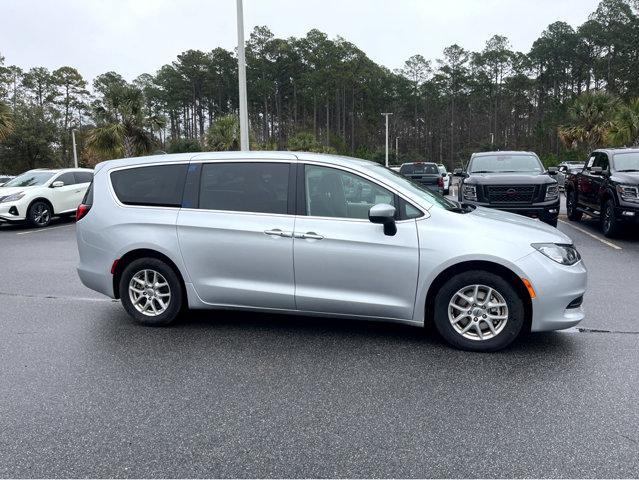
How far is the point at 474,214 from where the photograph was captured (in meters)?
5.25

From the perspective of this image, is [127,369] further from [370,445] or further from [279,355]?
[370,445]

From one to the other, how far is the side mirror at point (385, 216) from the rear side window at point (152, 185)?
6.37ft

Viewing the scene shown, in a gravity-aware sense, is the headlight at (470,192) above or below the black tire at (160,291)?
above

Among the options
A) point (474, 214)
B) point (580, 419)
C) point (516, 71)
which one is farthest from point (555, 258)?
point (516, 71)

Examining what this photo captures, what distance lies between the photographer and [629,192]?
10875 millimetres

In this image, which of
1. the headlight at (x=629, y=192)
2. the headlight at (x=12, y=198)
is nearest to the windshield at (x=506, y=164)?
the headlight at (x=629, y=192)

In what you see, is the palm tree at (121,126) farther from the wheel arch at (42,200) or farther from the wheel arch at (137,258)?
the wheel arch at (137,258)

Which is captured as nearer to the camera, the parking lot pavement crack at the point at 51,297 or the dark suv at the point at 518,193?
the parking lot pavement crack at the point at 51,297

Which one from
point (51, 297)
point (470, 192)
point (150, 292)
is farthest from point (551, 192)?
point (51, 297)

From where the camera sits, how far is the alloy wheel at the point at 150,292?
223 inches

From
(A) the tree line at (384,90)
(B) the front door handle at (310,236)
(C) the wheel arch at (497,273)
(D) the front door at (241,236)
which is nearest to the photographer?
(C) the wheel arch at (497,273)

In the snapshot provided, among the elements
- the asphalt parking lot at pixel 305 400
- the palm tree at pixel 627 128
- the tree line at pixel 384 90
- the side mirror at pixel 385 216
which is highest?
the tree line at pixel 384 90

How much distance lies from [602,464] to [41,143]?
54.5 metres

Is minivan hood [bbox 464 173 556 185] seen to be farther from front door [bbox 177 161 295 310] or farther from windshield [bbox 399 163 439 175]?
windshield [bbox 399 163 439 175]
